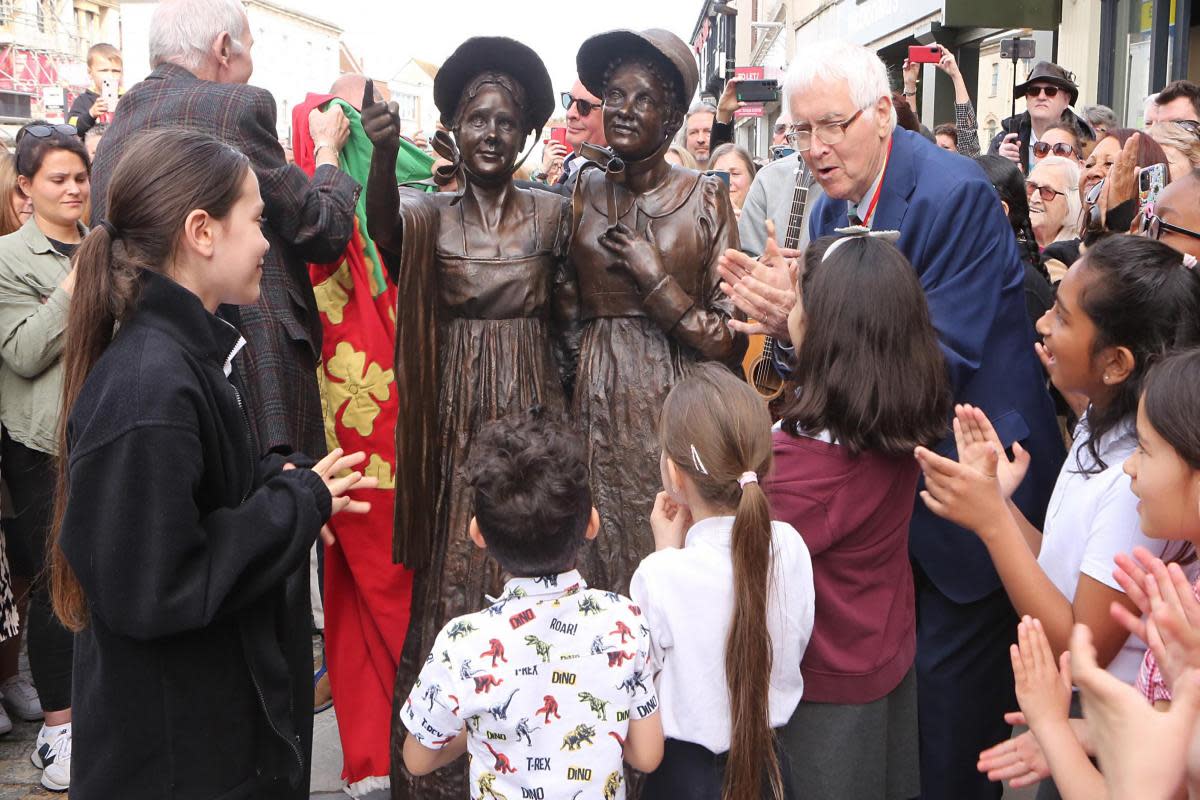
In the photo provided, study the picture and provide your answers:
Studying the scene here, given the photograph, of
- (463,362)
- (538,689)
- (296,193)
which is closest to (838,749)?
(538,689)

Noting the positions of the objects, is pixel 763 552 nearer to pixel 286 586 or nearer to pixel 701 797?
pixel 701 797

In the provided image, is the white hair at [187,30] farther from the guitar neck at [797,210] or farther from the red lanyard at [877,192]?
the guitar neck at [797,210]

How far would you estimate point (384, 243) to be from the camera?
113 inches

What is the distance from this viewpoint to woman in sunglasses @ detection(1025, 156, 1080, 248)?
15.6ft

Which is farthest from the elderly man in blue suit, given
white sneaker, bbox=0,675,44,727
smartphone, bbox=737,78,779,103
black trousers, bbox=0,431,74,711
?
smartphone, bbox=737,78,779,103

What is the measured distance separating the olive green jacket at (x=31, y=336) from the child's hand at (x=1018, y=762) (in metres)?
3.12

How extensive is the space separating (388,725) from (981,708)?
1873 millimetres

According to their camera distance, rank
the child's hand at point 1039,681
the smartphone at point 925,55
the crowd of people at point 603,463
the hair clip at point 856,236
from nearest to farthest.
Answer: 1. the child's hand at point 1039,681
2. the crowd of people at point 603,463
3. the hair clip at point 856,236
4. the smartphone at point 925,55

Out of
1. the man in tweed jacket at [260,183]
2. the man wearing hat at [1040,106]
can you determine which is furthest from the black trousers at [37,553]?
the man wearing hat at [1040,106]

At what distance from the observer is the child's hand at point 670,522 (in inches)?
86.2

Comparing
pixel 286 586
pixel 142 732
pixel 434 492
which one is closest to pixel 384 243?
pixel 434 492

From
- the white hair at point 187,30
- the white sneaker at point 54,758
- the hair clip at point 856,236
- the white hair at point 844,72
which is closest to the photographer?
the hair clip at point 856,236

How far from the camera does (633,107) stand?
2871mm

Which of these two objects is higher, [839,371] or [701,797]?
[839,371]
